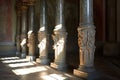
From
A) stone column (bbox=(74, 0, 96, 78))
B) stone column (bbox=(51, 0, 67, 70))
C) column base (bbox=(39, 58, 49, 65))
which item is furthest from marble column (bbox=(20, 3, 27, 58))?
stone column (bbox=(74, 0, 96, 78))

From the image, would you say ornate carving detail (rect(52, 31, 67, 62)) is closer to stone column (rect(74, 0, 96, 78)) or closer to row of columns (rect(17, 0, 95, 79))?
row of columns (rect(17, 0, 95, 79))

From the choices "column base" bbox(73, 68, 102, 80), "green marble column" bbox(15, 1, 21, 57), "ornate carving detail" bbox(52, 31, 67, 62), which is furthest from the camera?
"green marble column" bbox(15, 1, 21, 57)

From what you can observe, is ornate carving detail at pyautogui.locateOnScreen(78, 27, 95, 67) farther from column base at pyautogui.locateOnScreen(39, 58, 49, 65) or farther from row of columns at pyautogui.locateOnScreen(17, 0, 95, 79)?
column base at pyautogui.locateOnScreen(39, 58, 49, 65)

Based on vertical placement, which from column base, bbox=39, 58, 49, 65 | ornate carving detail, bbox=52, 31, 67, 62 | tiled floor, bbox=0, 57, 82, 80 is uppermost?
ornate carving detail, bbox=52, 31, 67, 62

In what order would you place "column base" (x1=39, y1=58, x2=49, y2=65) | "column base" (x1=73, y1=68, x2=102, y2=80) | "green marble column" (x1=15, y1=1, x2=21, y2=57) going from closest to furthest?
"column base" (x1=73, y1=68, x2=102, y2=80) < "column base" (x1=39, y1=58, x2=49, y2=65) < "green marble column" (x1=15, y1=1, x2=21, y2=57)

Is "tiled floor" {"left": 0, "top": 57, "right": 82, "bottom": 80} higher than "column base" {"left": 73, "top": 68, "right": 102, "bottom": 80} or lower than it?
lower

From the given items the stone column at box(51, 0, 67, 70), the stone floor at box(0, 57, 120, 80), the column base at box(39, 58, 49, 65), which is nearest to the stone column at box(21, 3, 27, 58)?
the column base at box(39, 58, 49, 65)

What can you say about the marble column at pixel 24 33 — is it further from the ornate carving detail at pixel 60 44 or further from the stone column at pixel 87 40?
the stone column at pixel 87 40

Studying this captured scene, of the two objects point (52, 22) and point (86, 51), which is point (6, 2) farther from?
point (86, 51)

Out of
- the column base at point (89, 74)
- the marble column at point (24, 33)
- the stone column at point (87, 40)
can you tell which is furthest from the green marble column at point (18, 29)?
the column base at point (89, 74)

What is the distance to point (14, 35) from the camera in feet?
57.5

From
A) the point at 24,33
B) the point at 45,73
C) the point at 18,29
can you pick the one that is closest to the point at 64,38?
the point at 45,73

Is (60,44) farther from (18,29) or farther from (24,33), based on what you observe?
(18,29)

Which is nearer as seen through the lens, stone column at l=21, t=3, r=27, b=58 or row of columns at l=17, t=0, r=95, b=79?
row of columns at l=17, t=0, r=95, b=79
